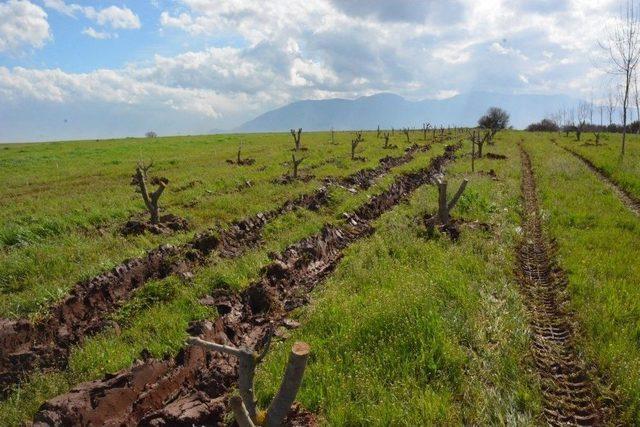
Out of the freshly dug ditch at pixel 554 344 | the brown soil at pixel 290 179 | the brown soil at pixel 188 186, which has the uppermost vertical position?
the brown soil at pixel 290 179

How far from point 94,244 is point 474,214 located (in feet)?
40.4

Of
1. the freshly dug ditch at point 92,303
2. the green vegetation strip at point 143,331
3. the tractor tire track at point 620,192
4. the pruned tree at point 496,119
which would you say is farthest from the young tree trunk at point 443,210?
the pruned tree at point 496,119

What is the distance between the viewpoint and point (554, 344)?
22.5ft

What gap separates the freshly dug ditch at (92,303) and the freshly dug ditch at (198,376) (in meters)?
2.09

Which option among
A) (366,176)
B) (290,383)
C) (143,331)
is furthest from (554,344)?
(366,176)

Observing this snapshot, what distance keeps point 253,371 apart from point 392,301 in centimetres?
427

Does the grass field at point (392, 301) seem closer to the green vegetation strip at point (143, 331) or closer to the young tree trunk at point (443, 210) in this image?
the green vegetation strip at point (143, 331)

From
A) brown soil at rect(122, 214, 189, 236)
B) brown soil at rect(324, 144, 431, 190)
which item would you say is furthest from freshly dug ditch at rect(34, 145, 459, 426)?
brown soil at rect(324, 144, 431, 190)

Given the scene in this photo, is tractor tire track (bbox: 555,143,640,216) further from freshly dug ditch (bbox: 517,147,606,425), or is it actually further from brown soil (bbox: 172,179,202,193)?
brown soil (bbox: 172,179,202,193)

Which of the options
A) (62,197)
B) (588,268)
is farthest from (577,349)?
(62,197)

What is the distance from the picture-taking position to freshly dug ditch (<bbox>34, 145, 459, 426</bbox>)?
5.04m

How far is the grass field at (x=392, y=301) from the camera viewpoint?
18.3 feet

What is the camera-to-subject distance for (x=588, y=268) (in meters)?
9.34

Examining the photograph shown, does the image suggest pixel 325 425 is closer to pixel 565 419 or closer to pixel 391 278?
pixel 565 419
